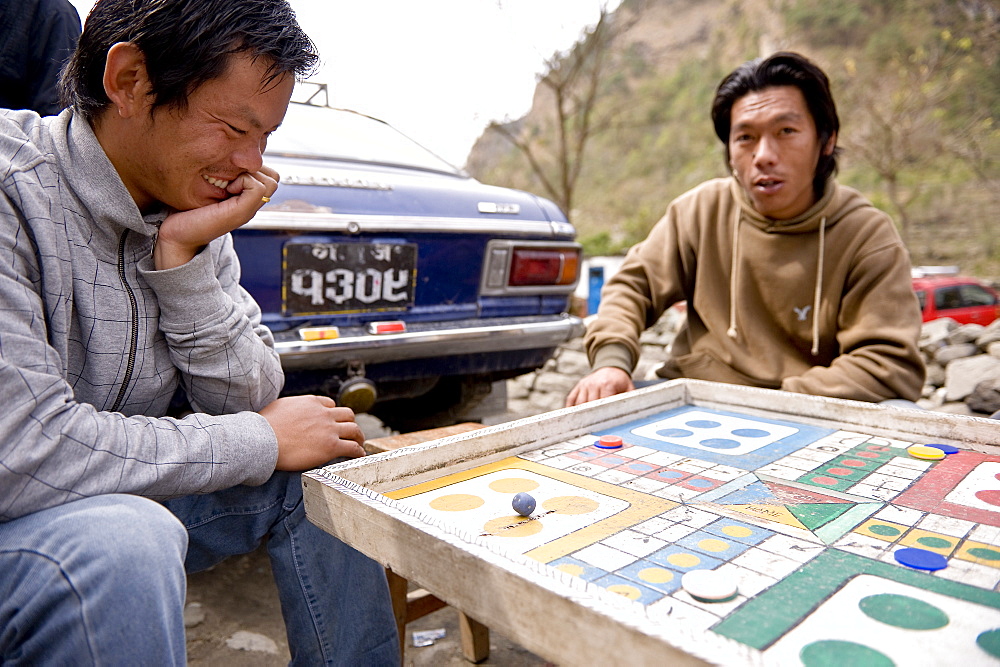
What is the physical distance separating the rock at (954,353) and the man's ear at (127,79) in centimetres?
569

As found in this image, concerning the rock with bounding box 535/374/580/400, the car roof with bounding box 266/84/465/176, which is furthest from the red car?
the car roof with bounding box 266/84/465/176

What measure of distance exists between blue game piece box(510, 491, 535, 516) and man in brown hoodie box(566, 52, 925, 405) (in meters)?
0.96

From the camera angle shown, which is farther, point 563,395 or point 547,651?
point 563,395

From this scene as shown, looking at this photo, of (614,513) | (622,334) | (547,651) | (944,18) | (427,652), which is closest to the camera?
(547,651)

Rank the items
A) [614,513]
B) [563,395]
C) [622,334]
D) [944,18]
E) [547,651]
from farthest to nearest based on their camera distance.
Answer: [944,18]
[563,395]
[622,334]
[614,513]
[547,651]

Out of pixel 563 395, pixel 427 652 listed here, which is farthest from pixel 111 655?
pixel 563 395

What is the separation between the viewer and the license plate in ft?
7.24

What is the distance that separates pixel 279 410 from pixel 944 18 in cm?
2666

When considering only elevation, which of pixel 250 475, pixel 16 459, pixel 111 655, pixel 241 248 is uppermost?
pixel 241 248

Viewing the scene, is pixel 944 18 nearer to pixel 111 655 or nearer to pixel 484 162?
pixel 484 162

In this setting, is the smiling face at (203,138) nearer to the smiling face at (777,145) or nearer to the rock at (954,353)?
the smiling face at (777,145)

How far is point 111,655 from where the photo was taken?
83cm

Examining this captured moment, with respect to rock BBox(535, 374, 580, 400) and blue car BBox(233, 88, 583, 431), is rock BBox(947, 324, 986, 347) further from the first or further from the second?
blue car BBox(233, 88, 583, 431)

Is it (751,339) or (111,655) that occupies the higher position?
(751,339)
